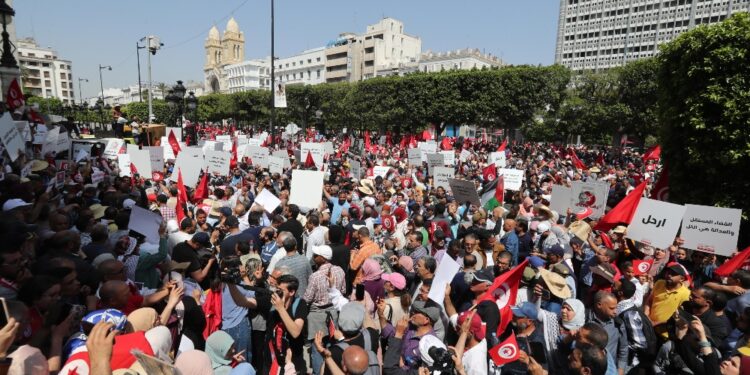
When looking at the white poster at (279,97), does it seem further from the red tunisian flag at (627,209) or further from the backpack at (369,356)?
the backpack at (369,356)

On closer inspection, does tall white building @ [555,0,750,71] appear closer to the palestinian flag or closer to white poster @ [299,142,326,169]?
white poster @ [299,142,326,169]

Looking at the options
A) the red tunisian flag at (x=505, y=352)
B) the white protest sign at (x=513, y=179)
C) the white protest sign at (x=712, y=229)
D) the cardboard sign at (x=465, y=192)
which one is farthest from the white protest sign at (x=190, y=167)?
the white protest sign at (x=712, y=229)

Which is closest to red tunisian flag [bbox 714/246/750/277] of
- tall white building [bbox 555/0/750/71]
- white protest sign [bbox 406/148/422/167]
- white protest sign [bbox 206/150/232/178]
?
white protest sign [bbox 206/150/232/178]

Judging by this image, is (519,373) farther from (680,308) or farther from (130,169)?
(130,169)

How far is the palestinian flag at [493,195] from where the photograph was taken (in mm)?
8859

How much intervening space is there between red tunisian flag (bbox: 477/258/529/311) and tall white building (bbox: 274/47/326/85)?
329 feet

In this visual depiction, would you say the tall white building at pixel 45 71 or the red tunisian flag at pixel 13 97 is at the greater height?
the tall white building at pixel 45 71

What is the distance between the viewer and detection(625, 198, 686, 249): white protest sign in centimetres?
580

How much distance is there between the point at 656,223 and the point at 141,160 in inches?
443

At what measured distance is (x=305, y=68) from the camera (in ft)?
355

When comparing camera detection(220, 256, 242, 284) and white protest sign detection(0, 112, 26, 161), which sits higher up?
white protest sign detection(0, 112, 26, 161)

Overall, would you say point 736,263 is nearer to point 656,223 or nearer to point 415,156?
point 656,223

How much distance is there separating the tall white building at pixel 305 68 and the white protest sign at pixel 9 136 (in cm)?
9502

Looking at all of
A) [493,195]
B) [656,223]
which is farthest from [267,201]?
[656,223]
